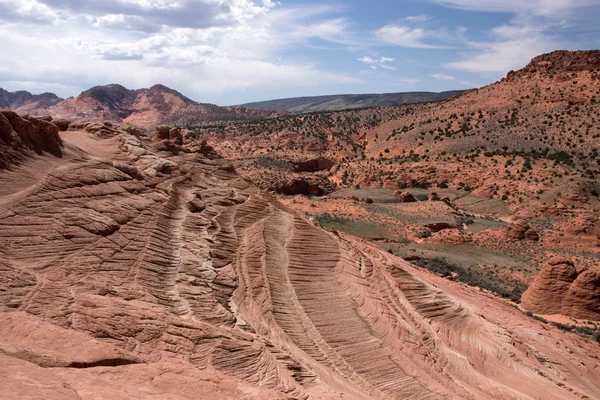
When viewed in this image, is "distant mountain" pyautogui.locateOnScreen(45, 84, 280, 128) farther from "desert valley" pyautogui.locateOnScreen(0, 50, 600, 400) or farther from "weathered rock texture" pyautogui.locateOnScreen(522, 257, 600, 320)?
"weathered rock texture" pyautogui.locateOnScreen(522, 257, 600, 320)

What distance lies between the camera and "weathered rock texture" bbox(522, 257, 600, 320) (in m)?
20.7

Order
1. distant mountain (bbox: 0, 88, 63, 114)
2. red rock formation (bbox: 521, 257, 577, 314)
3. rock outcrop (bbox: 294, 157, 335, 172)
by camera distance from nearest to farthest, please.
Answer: red rock formation (bbox: 521, 257, 577, 314) < rock outcrop (bbox: 294, 157, 335, 172) < distant mountain (bbox: 0, 88, 63, 114)

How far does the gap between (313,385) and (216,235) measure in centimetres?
569

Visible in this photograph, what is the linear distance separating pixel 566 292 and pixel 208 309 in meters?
18.6

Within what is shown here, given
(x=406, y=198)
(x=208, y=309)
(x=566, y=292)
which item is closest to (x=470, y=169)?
(x=406, y=198)

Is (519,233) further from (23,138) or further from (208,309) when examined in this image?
(23,138)

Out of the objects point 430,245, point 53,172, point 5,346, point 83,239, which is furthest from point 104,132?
point 430,245

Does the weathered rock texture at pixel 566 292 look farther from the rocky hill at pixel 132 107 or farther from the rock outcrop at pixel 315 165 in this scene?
the rocky hill at pixel 132 107

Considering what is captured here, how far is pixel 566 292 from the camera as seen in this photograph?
840 inches

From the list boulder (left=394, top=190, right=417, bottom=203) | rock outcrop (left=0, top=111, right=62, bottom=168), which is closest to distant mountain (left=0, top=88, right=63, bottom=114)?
boulder (left=394, top=190, right=417, bottom=203)

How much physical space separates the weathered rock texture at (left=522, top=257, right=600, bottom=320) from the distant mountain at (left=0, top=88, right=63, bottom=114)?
16583cm

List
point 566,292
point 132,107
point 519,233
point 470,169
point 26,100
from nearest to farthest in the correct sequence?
point 566,292, point 519,233, point 470,169, point 132,107, point 26,100

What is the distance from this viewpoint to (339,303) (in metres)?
11.9

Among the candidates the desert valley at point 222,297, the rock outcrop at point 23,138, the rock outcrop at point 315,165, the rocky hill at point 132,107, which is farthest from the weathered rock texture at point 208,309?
the rocky hill at point 132,107
